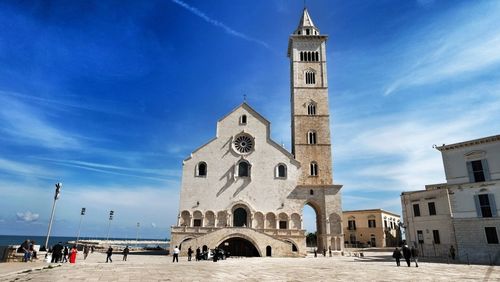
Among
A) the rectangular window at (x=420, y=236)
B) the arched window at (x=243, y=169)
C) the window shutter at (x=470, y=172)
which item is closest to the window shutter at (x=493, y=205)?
the window shutter at (x=470, y=172)

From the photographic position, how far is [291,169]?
37.8 meters

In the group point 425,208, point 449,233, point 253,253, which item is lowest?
point 253,253

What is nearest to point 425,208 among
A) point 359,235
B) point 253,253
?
point 253,253

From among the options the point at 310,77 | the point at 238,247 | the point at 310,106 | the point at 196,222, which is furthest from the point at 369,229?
the point at 196,222

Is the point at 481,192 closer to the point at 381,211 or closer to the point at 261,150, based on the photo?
the point at 261,150

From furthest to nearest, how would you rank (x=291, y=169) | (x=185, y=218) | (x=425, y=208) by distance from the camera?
(x=291, y=169) < (x=185, y=218) < (x=425, y=208)

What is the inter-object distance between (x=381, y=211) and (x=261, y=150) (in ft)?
97.9

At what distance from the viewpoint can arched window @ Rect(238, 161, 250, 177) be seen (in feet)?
122

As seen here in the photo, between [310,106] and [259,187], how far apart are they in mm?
13752

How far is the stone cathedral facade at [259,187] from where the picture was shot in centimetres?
3378

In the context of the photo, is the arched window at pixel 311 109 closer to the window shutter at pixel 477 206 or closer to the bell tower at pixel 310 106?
the bell tower at pixel 310 106

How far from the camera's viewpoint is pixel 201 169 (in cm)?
3731

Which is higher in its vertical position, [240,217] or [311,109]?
[311,109]

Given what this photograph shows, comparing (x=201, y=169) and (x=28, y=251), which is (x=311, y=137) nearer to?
(x=201, y=169)
